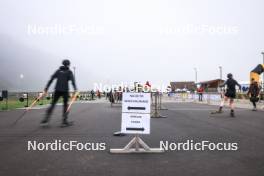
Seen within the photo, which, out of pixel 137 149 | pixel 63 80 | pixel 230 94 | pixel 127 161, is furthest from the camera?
pixel 230 94

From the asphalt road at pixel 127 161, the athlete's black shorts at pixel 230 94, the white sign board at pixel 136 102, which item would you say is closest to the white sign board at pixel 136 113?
the white sign board at pixel 136 102

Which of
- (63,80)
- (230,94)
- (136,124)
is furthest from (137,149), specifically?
(230,94)

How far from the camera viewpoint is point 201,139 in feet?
24.6

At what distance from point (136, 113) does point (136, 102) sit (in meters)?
0.21

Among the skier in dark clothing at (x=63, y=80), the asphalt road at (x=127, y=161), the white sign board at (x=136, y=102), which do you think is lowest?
the asphalt road at (x=127, y=161)

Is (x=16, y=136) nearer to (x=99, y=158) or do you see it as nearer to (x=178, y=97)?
(x=99, y=158)

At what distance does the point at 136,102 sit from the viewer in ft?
20.7

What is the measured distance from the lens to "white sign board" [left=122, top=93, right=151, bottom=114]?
6.29 metres

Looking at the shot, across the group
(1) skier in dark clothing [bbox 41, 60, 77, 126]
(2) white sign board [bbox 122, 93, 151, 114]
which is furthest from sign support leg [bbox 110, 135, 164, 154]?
(1) skier in dark clothing [bbox 41, 60, 77, 126]

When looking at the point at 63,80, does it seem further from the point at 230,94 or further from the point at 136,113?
the point at 230,94

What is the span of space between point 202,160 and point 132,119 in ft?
5.01

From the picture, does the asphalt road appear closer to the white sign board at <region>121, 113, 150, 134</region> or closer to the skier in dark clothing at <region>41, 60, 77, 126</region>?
the white sign board at <region>121, 113, 150, 134</region>

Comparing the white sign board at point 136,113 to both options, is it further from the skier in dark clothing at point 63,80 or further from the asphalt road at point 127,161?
the skier in dark clothing at point 63,80

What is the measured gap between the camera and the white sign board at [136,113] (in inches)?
244
